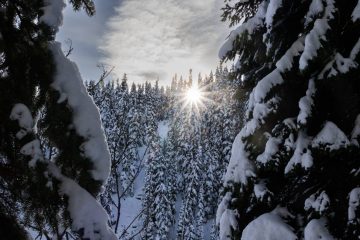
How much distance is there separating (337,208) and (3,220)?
3.33 m

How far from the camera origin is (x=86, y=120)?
2.85m

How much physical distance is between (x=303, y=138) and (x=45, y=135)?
2.92m

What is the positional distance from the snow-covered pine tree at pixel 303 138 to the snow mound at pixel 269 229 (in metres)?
0.01

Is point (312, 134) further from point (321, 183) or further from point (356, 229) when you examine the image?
point (356, 229)

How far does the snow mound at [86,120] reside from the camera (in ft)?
9.22

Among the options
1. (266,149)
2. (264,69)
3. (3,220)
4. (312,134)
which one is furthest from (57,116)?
(264,69)

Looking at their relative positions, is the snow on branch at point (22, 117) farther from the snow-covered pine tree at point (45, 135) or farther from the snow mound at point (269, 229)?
the snow mound at point (269, 229)

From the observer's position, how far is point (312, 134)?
14.1 ft

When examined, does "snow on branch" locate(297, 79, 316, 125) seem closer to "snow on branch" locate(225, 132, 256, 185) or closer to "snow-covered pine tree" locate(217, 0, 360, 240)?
"snow-covered pine tree" locate(217, 0, 360, 240)

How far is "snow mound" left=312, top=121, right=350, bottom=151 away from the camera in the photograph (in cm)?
387

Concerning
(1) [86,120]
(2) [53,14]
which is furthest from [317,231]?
(2) [53,14]

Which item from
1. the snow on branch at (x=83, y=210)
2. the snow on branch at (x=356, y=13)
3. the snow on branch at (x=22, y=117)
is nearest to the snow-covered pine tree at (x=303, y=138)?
the snow on branch at (x=356, y=13)

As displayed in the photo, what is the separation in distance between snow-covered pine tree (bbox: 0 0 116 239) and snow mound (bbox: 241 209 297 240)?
2.10 metres

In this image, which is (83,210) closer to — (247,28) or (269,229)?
Answer: (269,229)
